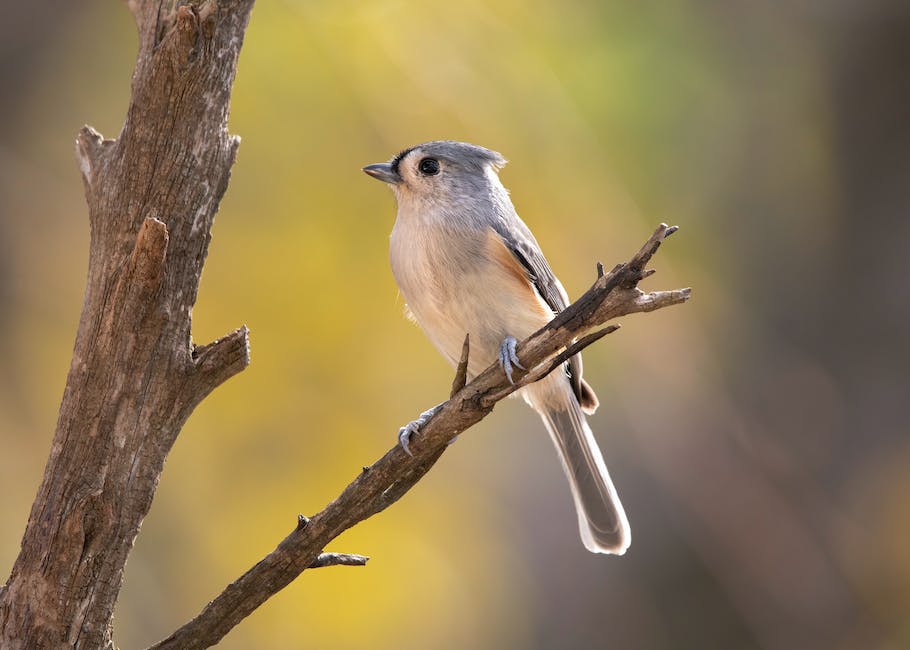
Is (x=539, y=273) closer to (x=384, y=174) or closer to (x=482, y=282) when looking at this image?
(x=482, y=282)

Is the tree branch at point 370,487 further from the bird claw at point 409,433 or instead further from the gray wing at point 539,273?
the gray wing at point 539,273

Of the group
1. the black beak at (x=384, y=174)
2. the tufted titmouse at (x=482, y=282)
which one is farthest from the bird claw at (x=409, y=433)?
the black beak at (x=384, y=174)

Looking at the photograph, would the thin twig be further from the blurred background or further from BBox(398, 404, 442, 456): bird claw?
the blurred background

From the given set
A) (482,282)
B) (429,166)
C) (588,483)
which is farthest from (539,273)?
(588,483)

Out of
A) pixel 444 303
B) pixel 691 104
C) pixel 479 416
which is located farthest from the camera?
pixel 691 104

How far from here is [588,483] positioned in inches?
135

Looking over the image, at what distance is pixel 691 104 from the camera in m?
6.71

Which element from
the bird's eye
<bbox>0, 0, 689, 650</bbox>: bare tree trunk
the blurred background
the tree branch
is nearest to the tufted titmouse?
the bird's eye

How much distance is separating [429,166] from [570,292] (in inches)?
104

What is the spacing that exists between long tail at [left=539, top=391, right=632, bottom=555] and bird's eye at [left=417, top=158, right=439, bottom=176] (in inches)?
35.1

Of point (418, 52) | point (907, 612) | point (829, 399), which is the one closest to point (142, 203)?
point (418, 52)

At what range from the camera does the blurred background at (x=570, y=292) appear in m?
5.34

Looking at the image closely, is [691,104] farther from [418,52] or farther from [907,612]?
[907,612]

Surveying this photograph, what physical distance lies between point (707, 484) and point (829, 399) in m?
0.80
